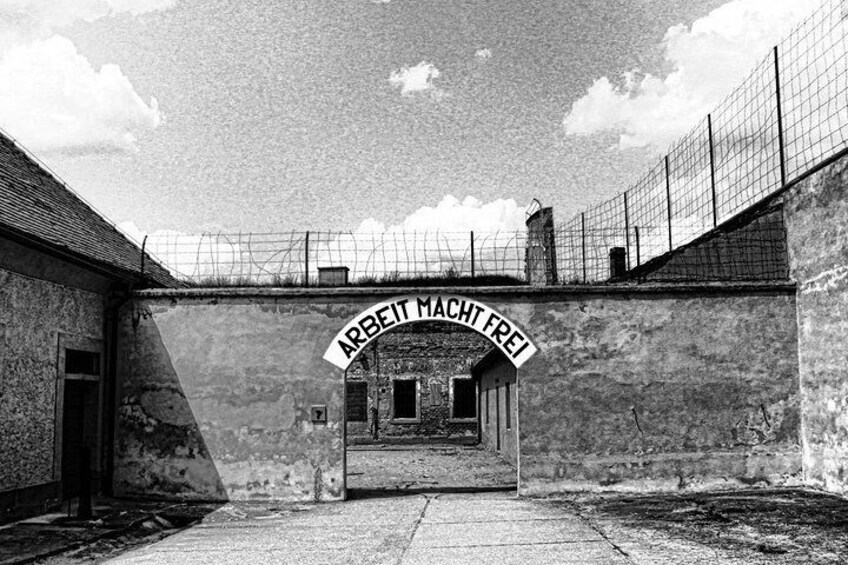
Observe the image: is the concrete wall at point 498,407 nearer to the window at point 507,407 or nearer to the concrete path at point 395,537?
the window at point 507,407

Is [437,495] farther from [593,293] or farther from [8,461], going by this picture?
[8,461]

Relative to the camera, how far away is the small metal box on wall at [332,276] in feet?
75.3

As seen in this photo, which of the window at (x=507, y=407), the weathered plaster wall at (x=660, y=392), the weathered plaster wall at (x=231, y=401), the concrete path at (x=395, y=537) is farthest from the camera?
the window at (x=507, y=407)

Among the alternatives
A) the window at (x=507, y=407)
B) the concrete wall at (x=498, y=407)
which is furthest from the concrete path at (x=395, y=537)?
the window at (x=507, y=407)

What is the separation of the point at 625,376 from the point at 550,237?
2975 mm

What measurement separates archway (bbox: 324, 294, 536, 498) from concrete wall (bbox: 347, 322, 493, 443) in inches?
1.4

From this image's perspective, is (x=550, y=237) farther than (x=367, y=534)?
Yes

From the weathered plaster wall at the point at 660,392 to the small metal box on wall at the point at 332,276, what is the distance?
1080cm

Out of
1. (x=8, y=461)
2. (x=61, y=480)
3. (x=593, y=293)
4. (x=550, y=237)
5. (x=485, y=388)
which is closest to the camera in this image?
(x=8, y=461)

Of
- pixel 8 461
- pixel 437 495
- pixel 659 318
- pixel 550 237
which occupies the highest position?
pixel 550 237

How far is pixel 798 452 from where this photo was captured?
1220 centimetres

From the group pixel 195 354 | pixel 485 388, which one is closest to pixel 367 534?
pixel 195 354

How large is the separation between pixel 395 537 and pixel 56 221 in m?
7.65

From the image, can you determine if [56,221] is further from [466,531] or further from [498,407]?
[498,407]
